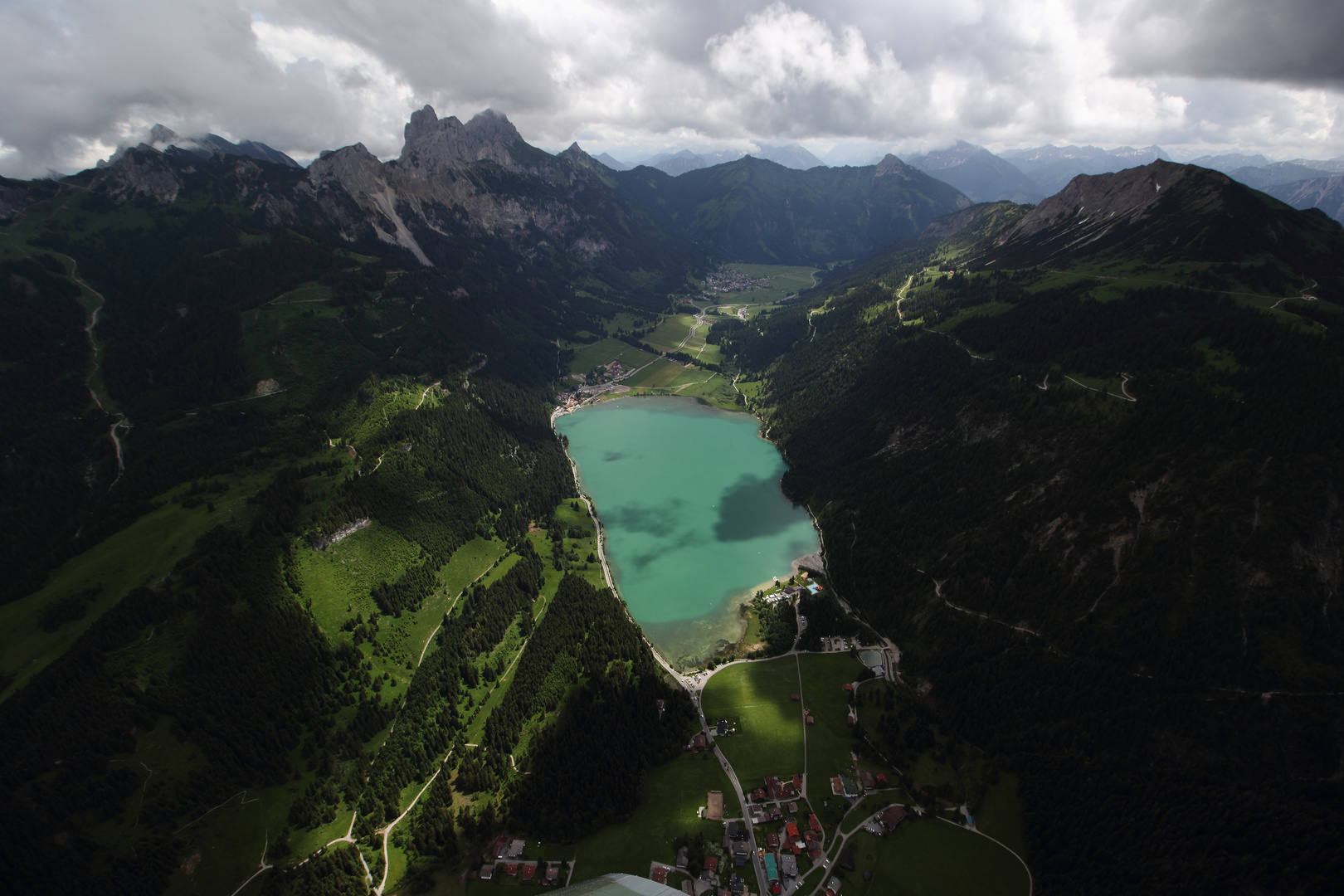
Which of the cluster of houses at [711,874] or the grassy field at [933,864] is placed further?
the grassy field at [933,864]

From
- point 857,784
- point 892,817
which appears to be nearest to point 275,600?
point 857,784

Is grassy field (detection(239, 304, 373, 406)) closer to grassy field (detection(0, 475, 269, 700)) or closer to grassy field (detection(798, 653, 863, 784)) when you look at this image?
grassy field (detection(0, 475, 269, 700))

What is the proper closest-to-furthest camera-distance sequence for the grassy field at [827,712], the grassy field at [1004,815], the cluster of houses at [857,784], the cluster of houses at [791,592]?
1. the grassy field at [1004,815]
2. the cluster of houses at [857,784]
3. the grassy field at [827,712]
4. the cluster of houses at [791,592]

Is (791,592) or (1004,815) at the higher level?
(791,592)

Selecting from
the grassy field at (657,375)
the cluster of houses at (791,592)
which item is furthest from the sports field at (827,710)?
the grassy field at (657,375)

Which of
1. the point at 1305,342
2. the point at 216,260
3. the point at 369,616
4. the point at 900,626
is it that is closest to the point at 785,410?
the point at 900,626

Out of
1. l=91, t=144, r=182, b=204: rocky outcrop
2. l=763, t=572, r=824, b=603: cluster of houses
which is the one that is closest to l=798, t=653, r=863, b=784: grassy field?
l=763, t=572, r=824, b=603: cluster of houses

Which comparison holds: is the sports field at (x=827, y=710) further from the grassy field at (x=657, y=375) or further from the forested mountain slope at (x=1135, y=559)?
the grassy field at (x=657, y=375)

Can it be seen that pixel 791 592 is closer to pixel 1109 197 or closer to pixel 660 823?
pixel 660 823
